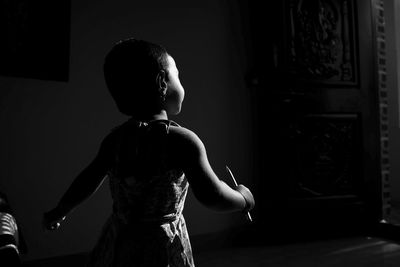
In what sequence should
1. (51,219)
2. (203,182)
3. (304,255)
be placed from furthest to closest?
(304,255) → (51,219) → (203,182)

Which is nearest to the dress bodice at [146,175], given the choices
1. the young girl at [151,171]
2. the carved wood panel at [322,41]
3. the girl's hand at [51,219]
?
the young girl at [151,171]

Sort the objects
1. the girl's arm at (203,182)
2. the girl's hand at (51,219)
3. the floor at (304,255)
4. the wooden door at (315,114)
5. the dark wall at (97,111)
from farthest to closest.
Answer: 1. the wooden door at (315,114)
2. the floor at (304,255)
3. the dark wall at (97,111)
4. the girl's hand at (51,219)
5. the girl's arm at (203,182)

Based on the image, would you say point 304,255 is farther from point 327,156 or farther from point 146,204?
point 146,204

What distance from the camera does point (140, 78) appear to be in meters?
0.76

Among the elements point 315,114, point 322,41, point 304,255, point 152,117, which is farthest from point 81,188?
point 322,41

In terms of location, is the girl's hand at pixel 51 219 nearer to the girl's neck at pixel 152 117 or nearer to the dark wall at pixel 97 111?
the girl's neck at pixel 152 117

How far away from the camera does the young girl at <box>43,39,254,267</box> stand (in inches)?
29.3

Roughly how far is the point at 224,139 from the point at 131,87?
1.89 m

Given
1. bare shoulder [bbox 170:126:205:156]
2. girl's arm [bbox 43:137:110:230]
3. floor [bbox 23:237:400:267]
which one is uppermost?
bare shoulder [bbox 170:126:205:156]

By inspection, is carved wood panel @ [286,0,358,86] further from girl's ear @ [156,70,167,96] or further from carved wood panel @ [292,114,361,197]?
girl's ear @ [156,70,167,96]

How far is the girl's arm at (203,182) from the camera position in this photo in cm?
72

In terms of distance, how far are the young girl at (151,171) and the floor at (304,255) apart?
1.50 meters

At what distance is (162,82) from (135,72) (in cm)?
6

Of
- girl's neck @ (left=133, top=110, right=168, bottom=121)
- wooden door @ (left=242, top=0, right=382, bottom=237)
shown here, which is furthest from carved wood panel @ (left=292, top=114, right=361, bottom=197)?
Result: girl's neck @ (left=133, top=110, right=168, bottom=121)
